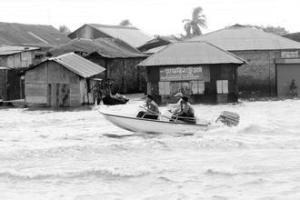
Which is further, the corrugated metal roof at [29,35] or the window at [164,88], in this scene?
the corrugated metal roof at [29,35]

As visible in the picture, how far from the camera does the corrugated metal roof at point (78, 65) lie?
32.3 metres

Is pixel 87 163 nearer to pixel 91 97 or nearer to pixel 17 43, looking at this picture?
pixel 91 97

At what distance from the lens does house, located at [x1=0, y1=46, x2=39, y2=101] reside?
3556 centimetres

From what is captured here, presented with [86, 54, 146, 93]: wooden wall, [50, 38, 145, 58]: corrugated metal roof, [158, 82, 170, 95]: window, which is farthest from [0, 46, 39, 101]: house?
[158, 82, 170, 95]: window

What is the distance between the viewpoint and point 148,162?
17375 millimetres

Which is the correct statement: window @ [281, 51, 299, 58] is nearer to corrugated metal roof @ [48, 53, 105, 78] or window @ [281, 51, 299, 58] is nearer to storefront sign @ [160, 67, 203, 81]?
storefront sign @ [160, 67, 203, 81]

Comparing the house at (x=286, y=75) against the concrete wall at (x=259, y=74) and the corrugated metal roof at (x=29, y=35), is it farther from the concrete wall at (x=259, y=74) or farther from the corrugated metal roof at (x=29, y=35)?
the corrugated metal roof at (x=29, y=35)

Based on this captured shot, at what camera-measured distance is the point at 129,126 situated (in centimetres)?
2206

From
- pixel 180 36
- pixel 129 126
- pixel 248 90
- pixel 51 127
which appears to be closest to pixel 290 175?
pixel 129 126

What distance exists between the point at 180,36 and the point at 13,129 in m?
46.9

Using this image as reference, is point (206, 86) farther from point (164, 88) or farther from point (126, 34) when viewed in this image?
point (126, 34)

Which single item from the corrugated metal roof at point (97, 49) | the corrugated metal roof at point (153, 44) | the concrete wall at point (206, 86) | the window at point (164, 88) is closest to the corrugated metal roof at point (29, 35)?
the corrugated metal roof at point (97, 49)

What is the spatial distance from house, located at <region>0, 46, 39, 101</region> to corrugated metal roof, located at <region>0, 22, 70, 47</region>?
1050 centimetres

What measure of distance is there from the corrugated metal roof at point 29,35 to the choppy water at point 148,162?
24.0m
